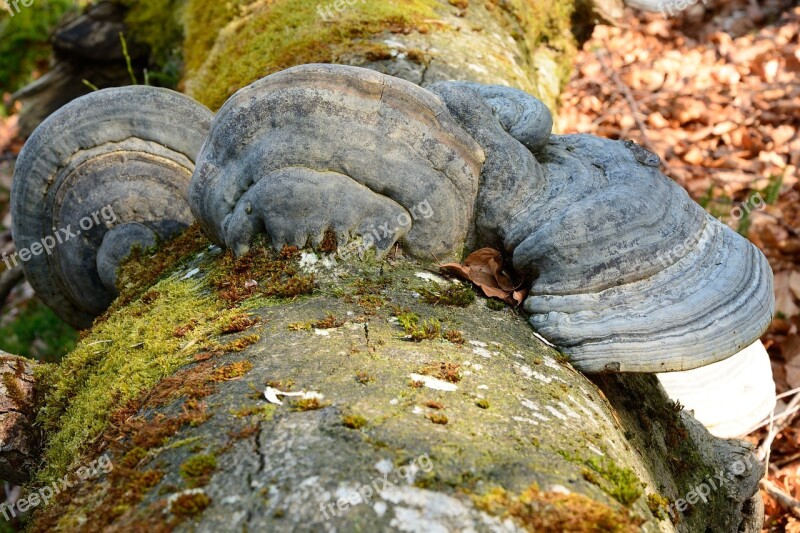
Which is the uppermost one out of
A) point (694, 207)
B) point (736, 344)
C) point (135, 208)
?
point (135, 208)

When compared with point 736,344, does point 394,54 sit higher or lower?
higher

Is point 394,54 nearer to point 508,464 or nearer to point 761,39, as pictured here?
point 508,464

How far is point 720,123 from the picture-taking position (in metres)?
7.61

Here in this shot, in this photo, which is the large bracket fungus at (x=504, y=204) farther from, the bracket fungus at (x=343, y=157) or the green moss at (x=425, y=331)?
the green moss at (x=425, y=331)

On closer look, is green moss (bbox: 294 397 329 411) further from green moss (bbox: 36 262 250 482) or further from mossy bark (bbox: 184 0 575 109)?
mossy bark (bbox: 184 0 575 109)

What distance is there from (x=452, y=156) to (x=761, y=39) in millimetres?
7751

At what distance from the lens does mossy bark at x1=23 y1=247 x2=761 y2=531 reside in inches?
68.7

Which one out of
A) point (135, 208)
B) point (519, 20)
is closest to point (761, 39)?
point (519, 20)

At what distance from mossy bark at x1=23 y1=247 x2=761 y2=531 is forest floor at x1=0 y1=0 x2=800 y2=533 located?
284 centimetres

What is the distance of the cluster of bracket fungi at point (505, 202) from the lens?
8.84ft

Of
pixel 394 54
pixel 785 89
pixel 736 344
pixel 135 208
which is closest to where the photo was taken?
pixel 736 344

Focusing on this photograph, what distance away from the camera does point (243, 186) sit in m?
3.00

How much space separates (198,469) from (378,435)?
0.49 m

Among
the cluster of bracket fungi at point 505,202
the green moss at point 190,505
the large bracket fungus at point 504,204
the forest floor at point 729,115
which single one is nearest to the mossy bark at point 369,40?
the forest floor at point 729,115
